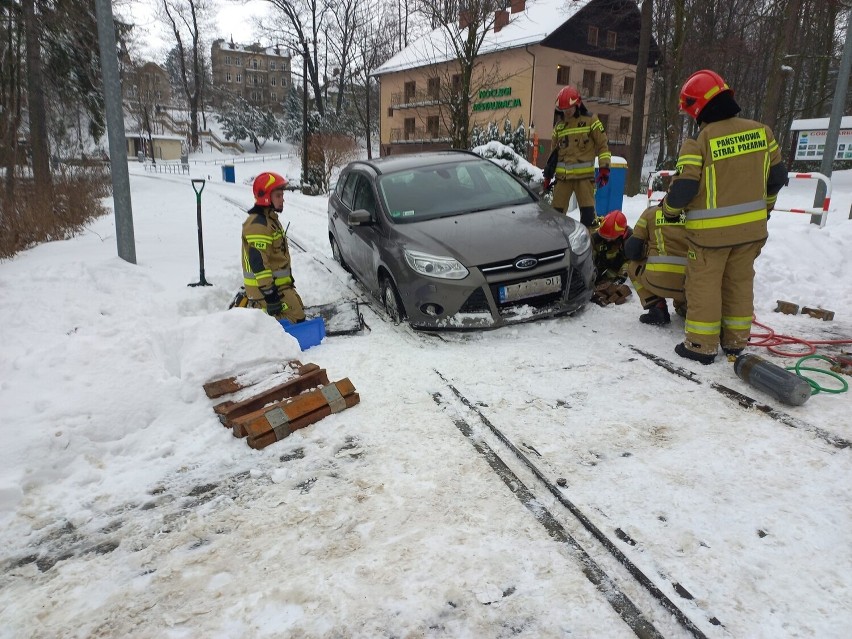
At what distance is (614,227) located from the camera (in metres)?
5.96

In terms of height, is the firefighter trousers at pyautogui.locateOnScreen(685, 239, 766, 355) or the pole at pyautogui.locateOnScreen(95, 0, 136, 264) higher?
the pole at pyautogui.locateOnScreen(95, 0, 136, 264)

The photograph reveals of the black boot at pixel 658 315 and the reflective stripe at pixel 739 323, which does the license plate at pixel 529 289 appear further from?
the reflective stripe at pixel 739 323

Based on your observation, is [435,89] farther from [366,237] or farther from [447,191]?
[366,237]

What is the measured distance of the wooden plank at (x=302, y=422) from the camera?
3.28 meters

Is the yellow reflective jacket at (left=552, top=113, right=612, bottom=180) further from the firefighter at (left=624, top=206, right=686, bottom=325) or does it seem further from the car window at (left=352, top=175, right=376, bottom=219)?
the car window at (left=352, top=175, right=376, bottom=219)

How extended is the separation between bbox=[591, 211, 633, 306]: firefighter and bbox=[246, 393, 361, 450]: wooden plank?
313 cm

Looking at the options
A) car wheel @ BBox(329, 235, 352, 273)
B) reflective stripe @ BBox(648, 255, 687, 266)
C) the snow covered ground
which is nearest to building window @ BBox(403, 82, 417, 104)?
car wheel @ BBox(329, 235, 352, 273)

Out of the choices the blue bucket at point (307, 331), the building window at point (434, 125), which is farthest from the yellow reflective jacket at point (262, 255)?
the building window at point (434, 125)

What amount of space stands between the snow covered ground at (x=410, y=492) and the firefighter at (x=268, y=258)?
59 cm

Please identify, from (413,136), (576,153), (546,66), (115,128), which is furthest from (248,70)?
(576,153)

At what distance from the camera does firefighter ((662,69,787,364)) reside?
3891 mm

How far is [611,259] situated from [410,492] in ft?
14.0

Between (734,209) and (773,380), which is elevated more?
(734,209)

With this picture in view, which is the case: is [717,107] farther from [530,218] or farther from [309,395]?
[309,395]
